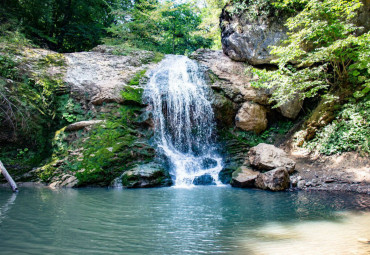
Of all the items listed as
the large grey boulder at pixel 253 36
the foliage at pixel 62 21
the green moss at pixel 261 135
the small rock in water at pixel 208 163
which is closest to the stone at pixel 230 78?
the large grey boulder at pixel 253 36

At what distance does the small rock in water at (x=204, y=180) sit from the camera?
7.86 metres

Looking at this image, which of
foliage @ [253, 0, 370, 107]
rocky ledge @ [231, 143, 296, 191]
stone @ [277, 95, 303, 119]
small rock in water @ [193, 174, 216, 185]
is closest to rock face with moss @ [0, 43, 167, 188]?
small rock in water @ [193, 174, 216, 185]

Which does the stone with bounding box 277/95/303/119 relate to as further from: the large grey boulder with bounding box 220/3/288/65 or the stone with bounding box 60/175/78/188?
the stone with bounding box 60/175/78/188

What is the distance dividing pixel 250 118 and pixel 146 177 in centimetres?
534

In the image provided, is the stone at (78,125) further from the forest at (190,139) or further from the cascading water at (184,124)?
the cascading water at (184,124)

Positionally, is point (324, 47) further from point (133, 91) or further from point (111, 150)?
point (111, 150)

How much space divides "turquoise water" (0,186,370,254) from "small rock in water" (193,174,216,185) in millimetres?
1924

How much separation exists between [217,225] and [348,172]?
17.5 ft

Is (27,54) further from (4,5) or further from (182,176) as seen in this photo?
(182,176)

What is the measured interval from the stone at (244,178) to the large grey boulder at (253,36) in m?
5.74

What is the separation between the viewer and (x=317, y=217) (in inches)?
155

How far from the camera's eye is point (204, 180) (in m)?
7.94

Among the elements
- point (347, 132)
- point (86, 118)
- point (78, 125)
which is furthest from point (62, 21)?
point (347, 132)

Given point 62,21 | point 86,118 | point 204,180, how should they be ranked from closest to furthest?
1. point 204,180
2. point 86,118
3. point 62,21
